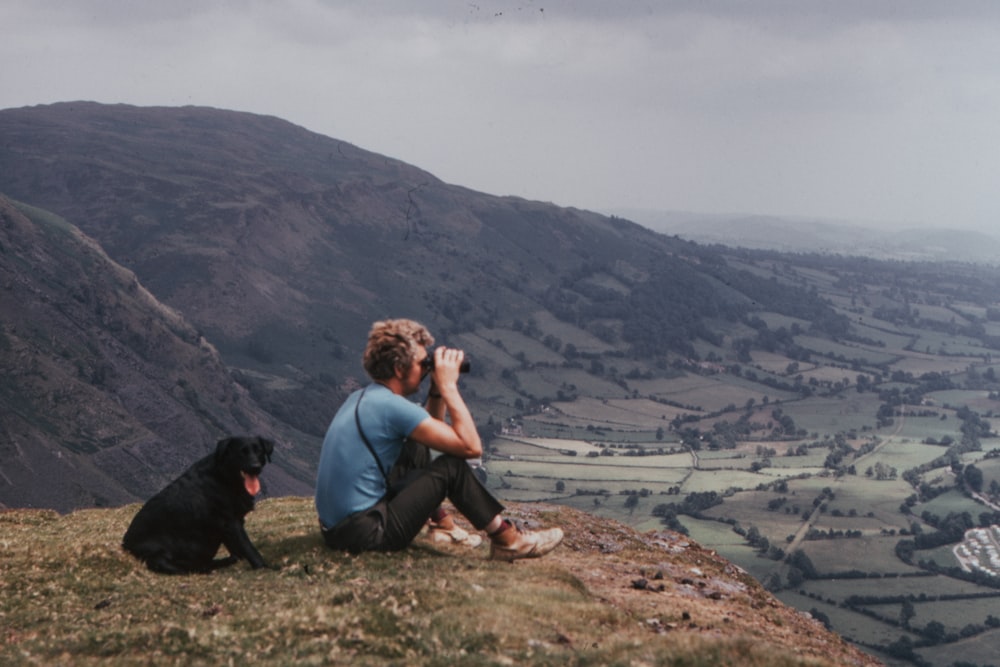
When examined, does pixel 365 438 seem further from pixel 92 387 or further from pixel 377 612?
pixel 92 387

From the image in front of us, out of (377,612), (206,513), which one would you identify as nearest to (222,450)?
(206,513)

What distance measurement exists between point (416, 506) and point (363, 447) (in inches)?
50.9

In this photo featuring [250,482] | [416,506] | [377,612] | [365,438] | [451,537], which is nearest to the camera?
[377,612]

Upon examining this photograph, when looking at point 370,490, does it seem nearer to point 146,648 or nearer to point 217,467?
point 217,467

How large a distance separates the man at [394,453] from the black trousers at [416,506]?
0.02m

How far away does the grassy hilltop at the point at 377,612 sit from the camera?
962cm

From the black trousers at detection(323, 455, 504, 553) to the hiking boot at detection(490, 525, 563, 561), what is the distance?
2.96 ft

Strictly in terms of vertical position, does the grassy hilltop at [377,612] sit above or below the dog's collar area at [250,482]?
below

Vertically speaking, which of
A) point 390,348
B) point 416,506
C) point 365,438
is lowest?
point 416,506

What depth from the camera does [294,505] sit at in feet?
81.7

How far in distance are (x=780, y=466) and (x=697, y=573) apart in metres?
183

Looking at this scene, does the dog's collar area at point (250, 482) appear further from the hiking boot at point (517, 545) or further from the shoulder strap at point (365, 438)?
the hiking boot at point (517, 545)

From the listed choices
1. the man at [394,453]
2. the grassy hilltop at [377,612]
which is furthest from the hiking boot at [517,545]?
the man at [394,453]

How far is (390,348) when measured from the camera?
13.5m
